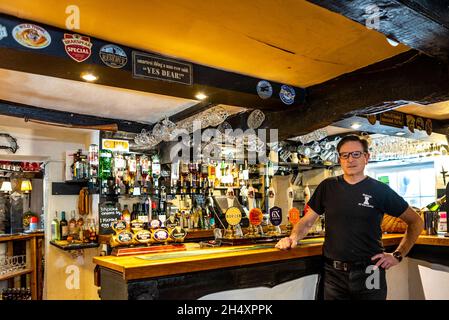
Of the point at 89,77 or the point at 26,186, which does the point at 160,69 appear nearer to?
the point at 89,77

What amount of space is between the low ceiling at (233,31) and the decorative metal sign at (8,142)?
144 inches

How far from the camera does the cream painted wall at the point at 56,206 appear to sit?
555 cm

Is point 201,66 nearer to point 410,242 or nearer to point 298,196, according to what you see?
point 410,242

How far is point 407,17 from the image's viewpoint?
6.09 feet

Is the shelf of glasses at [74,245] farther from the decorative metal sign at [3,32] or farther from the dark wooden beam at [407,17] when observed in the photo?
the dark wooden beam at [407,17]

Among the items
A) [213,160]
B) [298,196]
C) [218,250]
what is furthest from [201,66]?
[298,196]

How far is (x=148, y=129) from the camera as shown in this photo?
5.44 metres

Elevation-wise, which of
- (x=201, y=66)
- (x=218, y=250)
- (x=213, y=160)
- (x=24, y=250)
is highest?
(x=201, y=66)

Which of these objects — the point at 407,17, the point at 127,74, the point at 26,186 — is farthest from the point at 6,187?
the point at 407,17

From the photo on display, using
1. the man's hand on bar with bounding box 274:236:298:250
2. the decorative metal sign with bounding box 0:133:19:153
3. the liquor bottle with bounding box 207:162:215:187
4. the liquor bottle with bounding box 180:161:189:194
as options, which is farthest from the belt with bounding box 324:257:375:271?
the decorative metal sign with bounding box 0:133:19:153

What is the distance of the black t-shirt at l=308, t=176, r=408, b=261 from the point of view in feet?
7.48

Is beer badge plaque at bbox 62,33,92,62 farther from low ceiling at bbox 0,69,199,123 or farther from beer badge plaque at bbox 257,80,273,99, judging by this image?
beer badge plaque at bbox 257,80,273,99

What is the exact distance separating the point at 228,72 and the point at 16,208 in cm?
825

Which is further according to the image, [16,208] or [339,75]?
[16,208]
